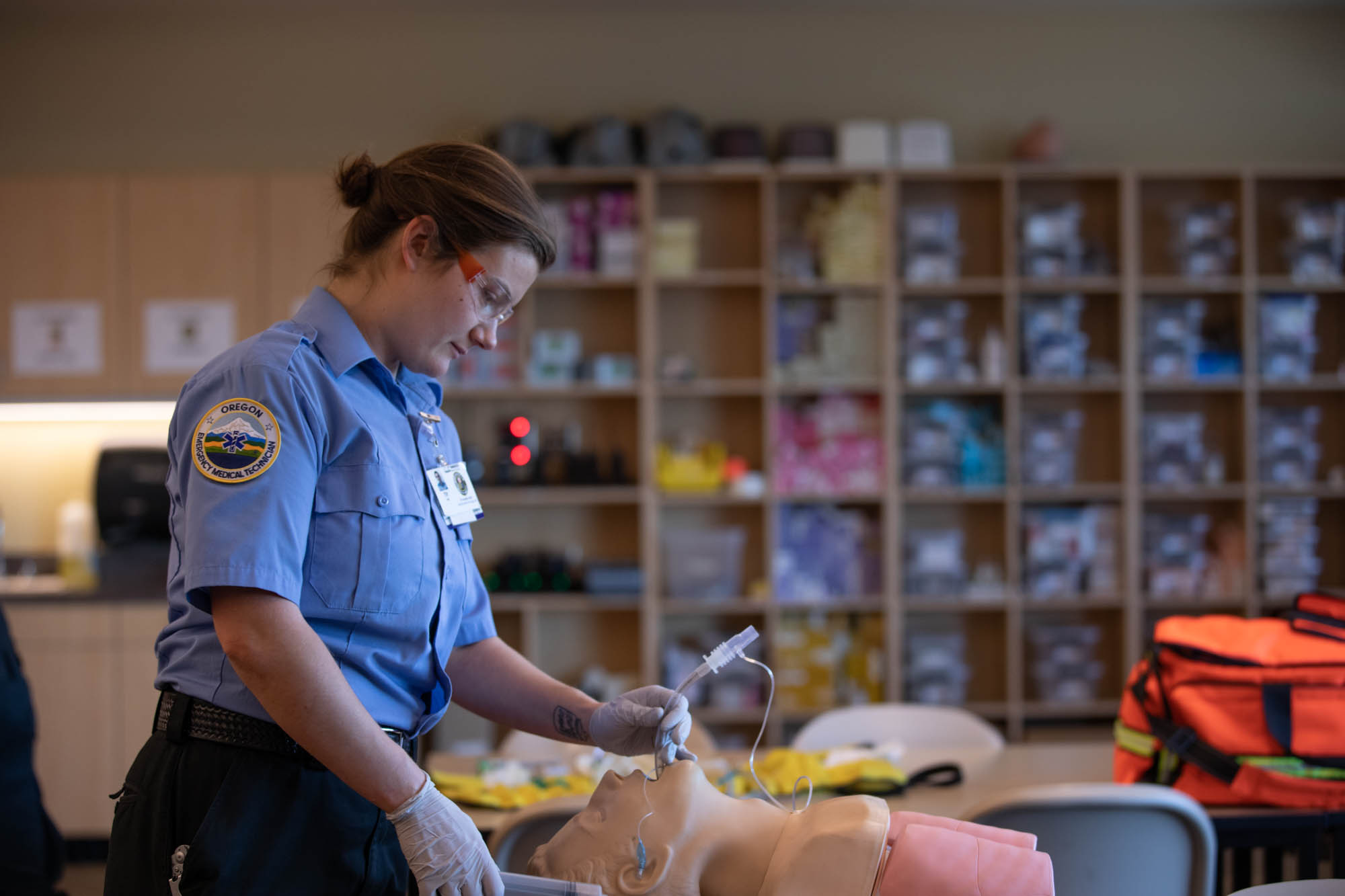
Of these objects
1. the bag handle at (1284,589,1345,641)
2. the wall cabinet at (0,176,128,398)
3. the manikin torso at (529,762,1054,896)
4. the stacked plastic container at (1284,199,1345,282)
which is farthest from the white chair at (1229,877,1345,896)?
the wall cabinet at (0,176,128,398)

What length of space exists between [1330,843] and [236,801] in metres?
1.92

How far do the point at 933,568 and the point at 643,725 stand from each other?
9.89 ft

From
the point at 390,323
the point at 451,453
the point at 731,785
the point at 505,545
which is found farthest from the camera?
the point at 505,545

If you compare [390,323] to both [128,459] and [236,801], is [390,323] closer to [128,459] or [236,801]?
[236,801]

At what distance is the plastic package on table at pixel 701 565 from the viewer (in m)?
4.11

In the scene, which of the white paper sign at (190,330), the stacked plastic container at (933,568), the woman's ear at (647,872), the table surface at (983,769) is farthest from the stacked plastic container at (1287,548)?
the white paper sign at (190,330)

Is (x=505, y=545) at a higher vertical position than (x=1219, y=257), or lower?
lower

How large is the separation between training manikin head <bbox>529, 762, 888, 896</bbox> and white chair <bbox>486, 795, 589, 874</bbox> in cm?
43

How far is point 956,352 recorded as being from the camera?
162 inches

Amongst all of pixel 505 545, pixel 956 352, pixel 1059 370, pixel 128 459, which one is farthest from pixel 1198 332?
pixel 128 459

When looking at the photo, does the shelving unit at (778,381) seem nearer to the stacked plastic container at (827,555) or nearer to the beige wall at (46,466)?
the stacked plastic container at (827,555)

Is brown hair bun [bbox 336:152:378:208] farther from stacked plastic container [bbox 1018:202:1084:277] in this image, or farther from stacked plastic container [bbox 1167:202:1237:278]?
stacked plastic container [bbox 1167:202:1237:278]

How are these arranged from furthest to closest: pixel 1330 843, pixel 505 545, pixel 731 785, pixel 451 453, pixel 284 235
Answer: pixel 505 545
pixel 284 235
pixel 731 785
pixel 1330 843
pixel 451 453

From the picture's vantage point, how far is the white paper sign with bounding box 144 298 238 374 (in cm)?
406
